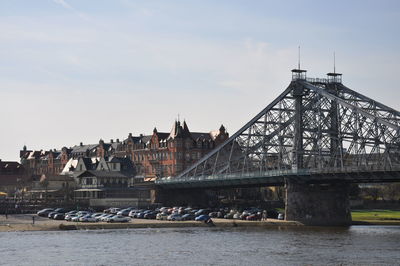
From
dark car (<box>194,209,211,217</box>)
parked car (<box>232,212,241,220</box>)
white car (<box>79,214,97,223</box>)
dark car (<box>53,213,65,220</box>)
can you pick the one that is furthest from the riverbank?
dark car (<box>194,209,211,217</box>)

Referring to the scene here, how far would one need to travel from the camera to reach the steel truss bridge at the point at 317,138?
486 ft

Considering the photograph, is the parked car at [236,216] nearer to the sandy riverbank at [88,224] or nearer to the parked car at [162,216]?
the sandy riverbank at [88,224]

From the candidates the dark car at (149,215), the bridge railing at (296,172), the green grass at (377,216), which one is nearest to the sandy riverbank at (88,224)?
the dark car at (149,215)

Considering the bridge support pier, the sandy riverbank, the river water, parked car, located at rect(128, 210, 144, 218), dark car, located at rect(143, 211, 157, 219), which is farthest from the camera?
parked car, located at rect(128, 210, 144, 218)

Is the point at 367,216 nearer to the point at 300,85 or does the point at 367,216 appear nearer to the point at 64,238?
the point at 300,85

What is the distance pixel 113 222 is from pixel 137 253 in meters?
52.6

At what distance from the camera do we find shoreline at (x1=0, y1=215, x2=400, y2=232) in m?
139

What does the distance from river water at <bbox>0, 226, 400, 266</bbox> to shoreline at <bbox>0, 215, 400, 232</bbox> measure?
4971 millimetres

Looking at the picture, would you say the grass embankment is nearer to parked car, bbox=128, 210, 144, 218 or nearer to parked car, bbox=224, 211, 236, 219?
parked car, bbox=224, 211, 236, 219

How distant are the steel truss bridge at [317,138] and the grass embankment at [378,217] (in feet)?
39.8

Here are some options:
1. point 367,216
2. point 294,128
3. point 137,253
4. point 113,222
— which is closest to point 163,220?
point 113,222

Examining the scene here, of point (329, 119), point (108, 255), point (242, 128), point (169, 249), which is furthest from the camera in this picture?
point (242, 128)

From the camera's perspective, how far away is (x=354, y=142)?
518 feet

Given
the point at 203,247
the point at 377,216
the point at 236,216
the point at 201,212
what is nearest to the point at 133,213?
the point at 201,212
